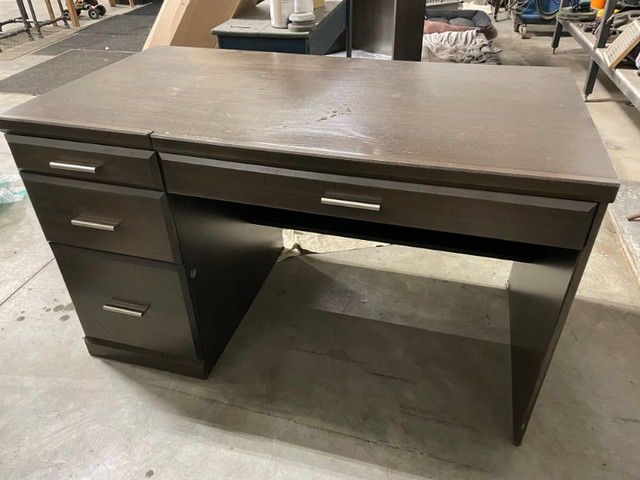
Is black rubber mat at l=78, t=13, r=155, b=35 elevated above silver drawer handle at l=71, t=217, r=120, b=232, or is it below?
below

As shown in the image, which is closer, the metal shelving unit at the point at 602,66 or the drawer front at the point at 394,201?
the drawer front at the point at 394,201

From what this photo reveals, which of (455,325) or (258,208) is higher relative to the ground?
(258,208)

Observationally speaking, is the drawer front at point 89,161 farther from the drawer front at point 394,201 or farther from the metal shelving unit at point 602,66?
the metal shelving unit at point 602,66

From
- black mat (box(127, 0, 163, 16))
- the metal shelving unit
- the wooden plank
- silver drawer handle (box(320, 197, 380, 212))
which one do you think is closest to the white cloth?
the metal shelving unit

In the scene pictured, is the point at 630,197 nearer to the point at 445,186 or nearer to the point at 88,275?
the point at 445,186

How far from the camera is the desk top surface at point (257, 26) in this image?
78.3 inches

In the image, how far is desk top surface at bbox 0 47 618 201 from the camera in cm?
91

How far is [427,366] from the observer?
1.51m

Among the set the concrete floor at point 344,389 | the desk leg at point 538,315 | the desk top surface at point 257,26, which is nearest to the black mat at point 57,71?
the desk top surface at point 257,26

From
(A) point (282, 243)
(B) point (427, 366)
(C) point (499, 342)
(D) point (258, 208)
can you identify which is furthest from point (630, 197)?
(D) point (258, 208)

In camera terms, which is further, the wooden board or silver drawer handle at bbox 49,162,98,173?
the wooden board

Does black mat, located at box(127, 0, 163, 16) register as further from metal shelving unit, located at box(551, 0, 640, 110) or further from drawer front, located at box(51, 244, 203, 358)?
drawer front, located at box(51, 244, 203, 358)

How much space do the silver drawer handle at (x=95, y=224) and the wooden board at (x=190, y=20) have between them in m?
1.78

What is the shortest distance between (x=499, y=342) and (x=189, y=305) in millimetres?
1012
